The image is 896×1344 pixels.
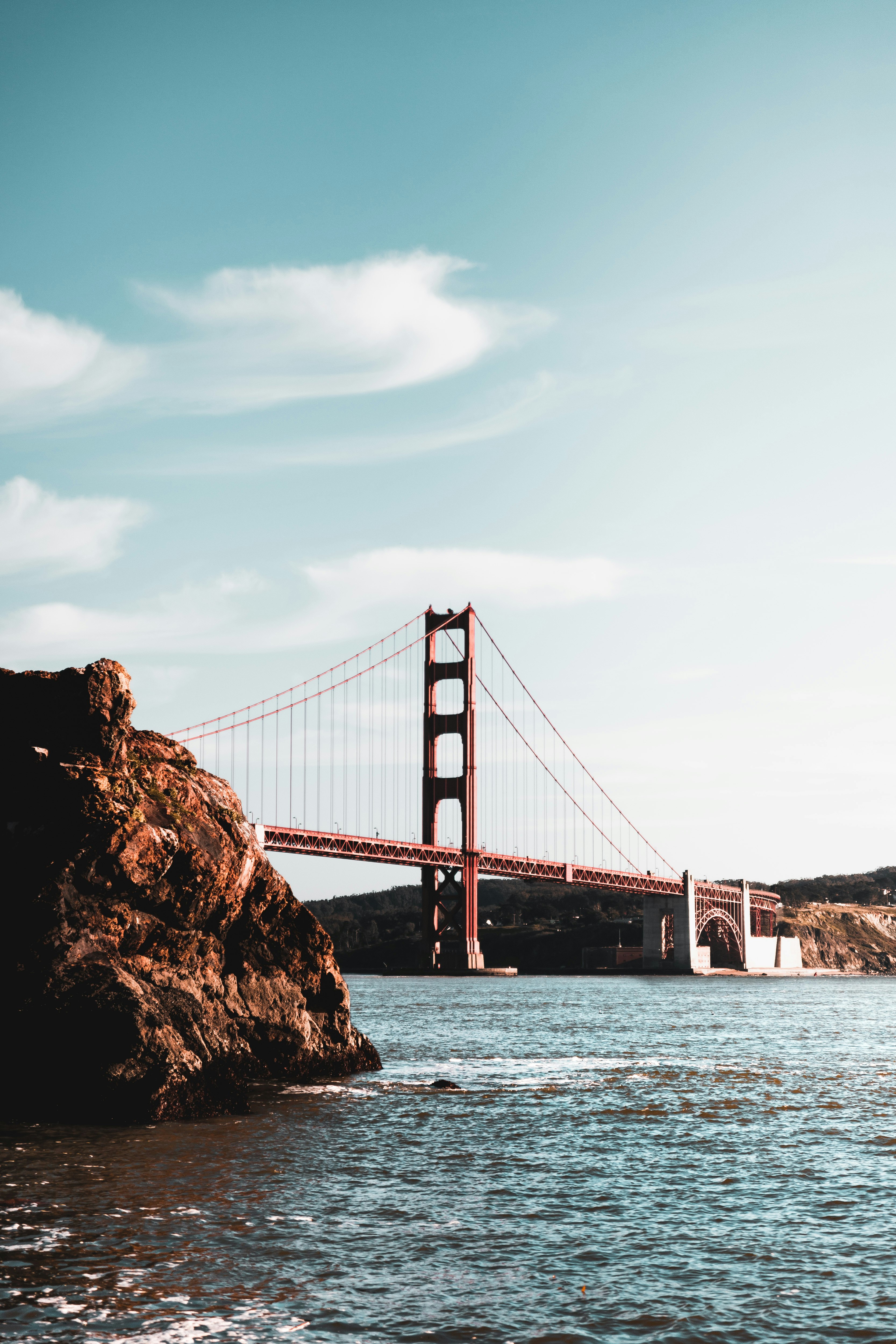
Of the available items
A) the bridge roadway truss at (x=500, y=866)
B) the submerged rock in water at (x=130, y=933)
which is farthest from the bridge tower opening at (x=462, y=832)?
the submerged rock in water at (x=130, y=933)

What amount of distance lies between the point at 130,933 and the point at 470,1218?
9.66 metres

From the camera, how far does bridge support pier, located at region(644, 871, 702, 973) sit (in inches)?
4665

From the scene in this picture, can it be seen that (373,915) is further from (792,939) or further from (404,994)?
(404,994)

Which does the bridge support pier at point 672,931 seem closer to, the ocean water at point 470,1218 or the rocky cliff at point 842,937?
the rocky cliff at point 842,937

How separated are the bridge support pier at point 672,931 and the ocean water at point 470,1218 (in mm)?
94941

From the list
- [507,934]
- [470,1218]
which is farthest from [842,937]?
[470,1218]

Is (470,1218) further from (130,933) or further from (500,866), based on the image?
(500,866)

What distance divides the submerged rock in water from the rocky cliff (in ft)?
461

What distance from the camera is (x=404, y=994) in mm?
71938

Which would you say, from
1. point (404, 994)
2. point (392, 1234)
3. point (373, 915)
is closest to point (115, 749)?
point (392, 1234)

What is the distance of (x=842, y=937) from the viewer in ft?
539

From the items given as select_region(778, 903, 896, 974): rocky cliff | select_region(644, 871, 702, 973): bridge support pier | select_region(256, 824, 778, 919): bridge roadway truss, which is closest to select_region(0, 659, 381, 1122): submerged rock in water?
select_region(256, 824, 778, 919): bridge roadway truss

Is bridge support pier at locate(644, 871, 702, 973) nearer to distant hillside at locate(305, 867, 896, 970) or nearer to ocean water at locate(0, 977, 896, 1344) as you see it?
distant hillside at locate(305, 867, 896, 970)

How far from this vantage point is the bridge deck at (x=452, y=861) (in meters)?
77.8
